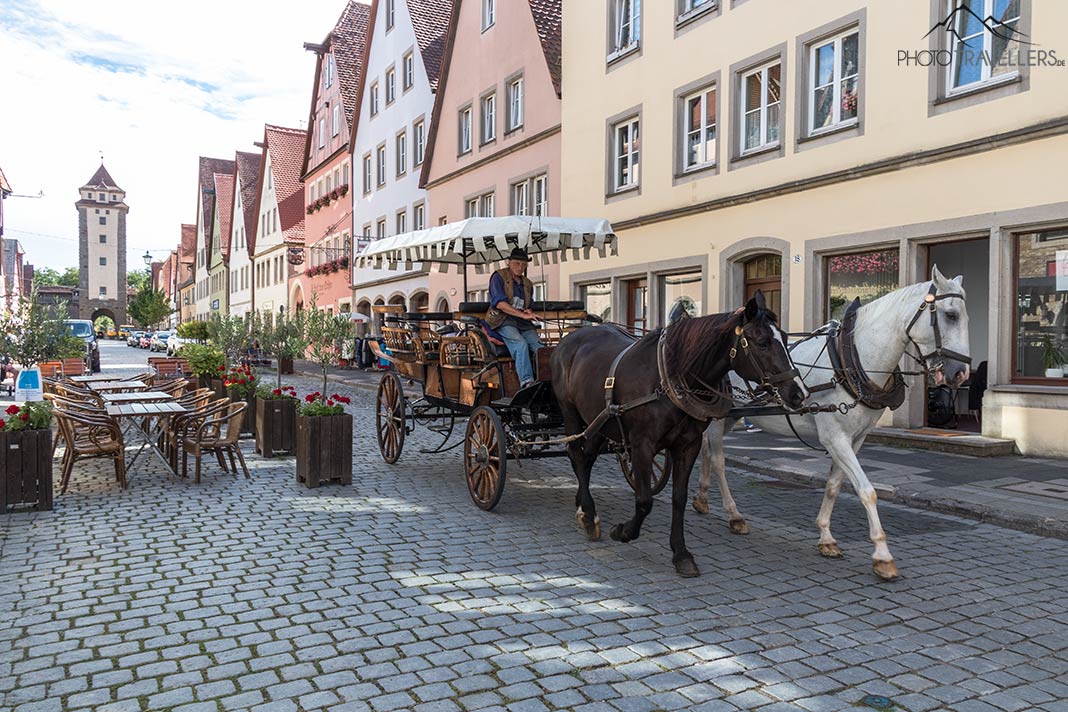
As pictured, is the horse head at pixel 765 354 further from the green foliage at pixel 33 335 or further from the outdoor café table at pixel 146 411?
the green foliage at pixel 33 335

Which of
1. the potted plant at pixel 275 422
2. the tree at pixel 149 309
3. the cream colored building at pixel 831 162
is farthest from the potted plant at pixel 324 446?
the tree at pixel 149 309

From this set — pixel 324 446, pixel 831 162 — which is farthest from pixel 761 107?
pixel 324 446

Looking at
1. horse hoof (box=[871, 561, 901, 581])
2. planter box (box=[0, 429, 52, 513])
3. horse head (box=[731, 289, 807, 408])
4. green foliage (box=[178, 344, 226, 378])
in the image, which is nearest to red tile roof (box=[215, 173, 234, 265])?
green foliage (box=[178, 344, 226, 378])

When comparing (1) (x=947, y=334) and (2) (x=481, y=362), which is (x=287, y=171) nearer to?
(2) (x=481, y=362)

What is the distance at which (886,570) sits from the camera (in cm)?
539

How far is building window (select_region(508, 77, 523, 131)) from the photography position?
22.8 meters

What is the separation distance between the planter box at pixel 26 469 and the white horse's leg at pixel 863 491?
6.48 metres

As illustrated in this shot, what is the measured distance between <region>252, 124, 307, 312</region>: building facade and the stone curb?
127 ft

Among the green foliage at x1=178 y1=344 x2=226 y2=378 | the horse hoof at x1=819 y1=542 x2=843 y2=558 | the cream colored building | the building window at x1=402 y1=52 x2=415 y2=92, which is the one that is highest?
the building window at x1=402 y1=52 x2=415 y2=92

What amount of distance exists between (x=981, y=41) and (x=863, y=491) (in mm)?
8260

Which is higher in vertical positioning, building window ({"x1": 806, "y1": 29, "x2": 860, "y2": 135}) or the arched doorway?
building window ({"x1": 806, "y1": 29, "x2": 860, "y2": 135})

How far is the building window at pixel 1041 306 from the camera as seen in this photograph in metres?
10.3

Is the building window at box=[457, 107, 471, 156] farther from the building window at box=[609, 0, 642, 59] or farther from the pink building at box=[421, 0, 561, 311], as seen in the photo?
the building window at box=[609, 0, 642, 59]

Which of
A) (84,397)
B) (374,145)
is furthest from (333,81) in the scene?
(84,397)
